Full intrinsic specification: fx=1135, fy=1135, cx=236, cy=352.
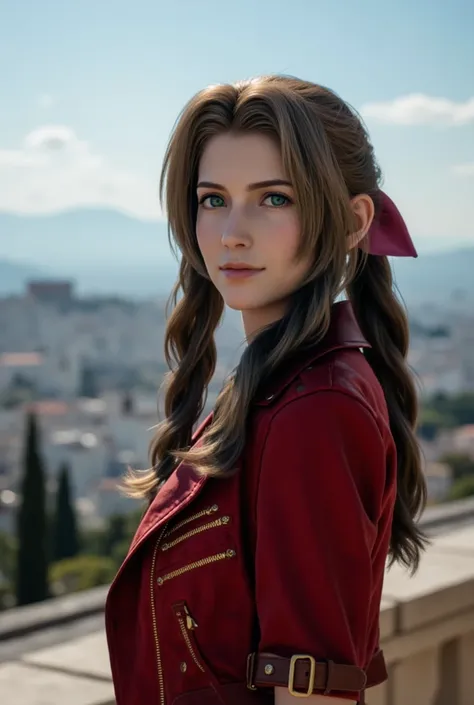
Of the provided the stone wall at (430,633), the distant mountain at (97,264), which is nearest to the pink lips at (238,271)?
the stone wall at (430,633)

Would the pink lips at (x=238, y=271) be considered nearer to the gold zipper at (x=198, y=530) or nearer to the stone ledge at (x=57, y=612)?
the gold zipper at (x=198, y=530)

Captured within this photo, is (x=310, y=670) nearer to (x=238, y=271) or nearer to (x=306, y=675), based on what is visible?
(x=306, y=675)

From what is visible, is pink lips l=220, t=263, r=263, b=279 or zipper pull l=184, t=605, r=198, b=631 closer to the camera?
zipper pull l=184, t=605, r=198, b=631

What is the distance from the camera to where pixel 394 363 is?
1426mm

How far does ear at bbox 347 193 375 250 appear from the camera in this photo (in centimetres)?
132

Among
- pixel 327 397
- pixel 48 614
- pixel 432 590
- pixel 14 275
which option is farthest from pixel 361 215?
pixel 14 275

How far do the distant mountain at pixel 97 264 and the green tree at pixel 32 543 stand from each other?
89247mm

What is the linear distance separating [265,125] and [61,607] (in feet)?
4.78

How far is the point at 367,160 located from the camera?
4.37ft

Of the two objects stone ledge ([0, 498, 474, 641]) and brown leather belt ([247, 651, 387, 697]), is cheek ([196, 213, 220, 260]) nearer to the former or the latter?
brown leather belt ([247, 651, 387, 697])

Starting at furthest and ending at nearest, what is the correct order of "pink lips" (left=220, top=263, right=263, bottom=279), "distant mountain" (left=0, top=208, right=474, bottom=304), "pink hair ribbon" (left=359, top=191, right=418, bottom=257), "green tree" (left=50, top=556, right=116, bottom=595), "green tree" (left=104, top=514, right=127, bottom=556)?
1. "distant mountain" (left=0, top=208, right=474, bottom=304)
2. "green tree" (left=104, top=514, right=127, bottom=556)
3. "green tree" (left=50, top=556, right=116, bottom=595)
4. "pink hair ribbon" (left=359, top=191, right=418, bottom=257)
5. "pink lips" (left=220, top=263, right=263, bottom=279)

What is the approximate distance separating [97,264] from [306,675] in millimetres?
178702

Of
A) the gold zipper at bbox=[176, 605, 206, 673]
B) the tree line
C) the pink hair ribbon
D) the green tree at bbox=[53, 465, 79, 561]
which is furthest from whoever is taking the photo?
the green tree at bbox=[53, 465, 79, 561]

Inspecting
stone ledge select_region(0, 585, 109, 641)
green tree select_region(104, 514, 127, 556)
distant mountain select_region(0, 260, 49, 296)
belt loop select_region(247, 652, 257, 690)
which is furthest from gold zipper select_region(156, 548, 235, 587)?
distant mountain select_region(0, 260, 49, 296)
